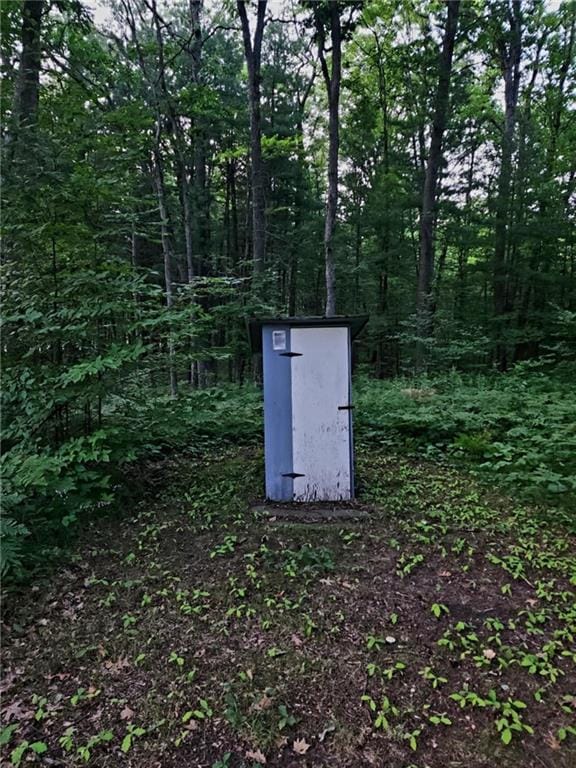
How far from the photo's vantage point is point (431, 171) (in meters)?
9.65

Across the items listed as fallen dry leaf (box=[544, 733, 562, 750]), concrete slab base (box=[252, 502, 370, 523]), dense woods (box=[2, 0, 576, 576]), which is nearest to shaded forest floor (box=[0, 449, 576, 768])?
fallen dry leaf (box=[544, 733, 562, 750])

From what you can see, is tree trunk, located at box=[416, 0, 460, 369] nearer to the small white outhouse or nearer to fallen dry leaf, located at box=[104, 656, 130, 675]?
the small white outhouse

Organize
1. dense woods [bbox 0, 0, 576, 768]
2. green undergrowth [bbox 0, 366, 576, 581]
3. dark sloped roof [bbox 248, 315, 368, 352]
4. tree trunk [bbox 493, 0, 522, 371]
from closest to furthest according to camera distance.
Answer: dense woods [bbox 0, 0, 576, 768] → green undergrowth [bbox 0, 366, 576, 581] → dark sloped roof [bbox 248, 315, 368, 352] → tree trunk [bbox 493, 0, 522, 371]

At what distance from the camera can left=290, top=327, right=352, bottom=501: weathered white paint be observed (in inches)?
146

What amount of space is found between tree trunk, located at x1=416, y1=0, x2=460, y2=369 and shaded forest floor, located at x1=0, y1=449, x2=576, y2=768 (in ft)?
21.0

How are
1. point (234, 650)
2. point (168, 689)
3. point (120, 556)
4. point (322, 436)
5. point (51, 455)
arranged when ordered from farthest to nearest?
point (322, 436), point (51, 455), point (120, 556), point (234, 650), point (168, 689)

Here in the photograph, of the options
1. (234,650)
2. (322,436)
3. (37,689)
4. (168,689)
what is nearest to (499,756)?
(234,650)

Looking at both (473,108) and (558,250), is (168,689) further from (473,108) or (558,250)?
(473,108)

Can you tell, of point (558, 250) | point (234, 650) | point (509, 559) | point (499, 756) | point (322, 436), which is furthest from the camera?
point (558, 250)

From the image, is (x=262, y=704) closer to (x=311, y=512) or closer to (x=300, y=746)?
(x=300, y=746)

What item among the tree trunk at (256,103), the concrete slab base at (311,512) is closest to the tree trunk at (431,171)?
the tree trunk at (256,103)

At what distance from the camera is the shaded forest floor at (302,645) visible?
1.70 m

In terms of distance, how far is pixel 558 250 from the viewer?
1016cm

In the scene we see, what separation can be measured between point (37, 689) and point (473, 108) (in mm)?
15537
